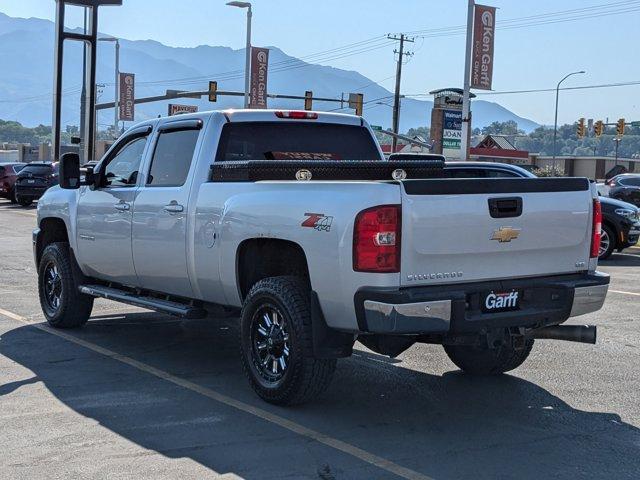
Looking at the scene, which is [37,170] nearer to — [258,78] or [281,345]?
[258,78]

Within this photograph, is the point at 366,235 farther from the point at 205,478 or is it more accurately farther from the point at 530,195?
the point at 205,478

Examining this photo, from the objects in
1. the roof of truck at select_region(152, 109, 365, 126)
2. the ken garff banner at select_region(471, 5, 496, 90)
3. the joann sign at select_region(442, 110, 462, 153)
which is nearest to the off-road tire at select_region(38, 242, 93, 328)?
the roof of truck at select_region(152, 109, 365, 126)

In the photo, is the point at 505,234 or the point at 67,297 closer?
the point at 505,234

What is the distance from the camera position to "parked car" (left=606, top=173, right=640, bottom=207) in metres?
27.2

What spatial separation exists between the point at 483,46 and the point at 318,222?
2992 centimetres

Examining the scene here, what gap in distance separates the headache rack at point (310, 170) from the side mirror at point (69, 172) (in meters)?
2.18

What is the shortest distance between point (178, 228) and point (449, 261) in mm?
2392

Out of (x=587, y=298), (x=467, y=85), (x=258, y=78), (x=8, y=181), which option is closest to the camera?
(x=587, y=298)

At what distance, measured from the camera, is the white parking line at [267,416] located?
4.84 metres

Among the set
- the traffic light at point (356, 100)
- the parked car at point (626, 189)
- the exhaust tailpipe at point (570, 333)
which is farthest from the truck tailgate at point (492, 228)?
the traffic light at point (356, 100)

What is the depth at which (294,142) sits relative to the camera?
7.55 metres

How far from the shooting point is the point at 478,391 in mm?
6605

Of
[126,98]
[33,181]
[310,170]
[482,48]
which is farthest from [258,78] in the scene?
[310,170]

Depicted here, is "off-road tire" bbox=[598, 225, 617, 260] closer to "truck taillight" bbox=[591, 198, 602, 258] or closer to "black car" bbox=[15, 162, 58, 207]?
"truck taillight" bbox=[591, 198, 602, 258]
